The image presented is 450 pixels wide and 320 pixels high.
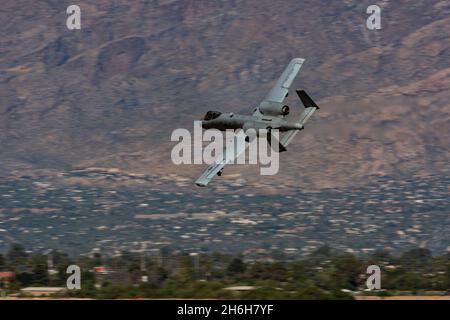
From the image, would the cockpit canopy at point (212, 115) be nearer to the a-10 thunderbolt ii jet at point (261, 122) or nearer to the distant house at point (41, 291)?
the a-10 thunderbolt ii jet at point (261, 122)

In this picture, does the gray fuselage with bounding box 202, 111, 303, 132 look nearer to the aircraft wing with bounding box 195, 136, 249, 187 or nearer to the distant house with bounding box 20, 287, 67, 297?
the aircraft wing with bounding box 195, 136, 249, 187

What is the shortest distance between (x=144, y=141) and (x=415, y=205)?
46439 millimetres

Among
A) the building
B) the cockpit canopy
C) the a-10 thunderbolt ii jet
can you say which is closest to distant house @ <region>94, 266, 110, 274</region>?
the building

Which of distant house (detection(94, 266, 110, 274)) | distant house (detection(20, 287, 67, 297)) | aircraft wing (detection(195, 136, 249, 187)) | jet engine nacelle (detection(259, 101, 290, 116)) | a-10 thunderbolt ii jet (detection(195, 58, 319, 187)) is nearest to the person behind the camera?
aircraft wing (detection(195, 136, 249, 187))

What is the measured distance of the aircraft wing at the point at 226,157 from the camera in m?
49.7

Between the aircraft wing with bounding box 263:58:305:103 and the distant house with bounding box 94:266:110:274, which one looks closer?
the aircraft wing with bounding box 263:58:305:103

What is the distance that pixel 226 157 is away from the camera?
5081 centimetres

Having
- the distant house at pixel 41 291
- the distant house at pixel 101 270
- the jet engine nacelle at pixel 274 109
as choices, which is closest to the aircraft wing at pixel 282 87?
the jet engine nacelle at pixel 274 109

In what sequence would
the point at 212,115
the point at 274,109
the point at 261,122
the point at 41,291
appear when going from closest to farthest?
1. the point at 261,122
2. the point at 274,109
3. the point at 212,115
4. the point at 41,291

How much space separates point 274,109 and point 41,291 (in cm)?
2446

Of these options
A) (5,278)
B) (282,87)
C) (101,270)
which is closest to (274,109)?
(282,87)

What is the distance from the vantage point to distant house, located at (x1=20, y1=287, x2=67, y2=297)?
68188mm

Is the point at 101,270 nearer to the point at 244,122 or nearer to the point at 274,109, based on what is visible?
the point at 244,122

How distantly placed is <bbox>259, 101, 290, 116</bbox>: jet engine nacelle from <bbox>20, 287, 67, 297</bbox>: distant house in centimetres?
2015
